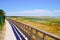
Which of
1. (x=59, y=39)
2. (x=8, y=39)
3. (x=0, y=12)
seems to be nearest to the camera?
(x=59, y=39)

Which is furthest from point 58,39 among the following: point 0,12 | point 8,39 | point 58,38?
point 0,12

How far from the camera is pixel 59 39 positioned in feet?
19.0

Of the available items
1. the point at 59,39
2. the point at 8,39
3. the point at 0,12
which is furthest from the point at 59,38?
Result: the point at 0,12

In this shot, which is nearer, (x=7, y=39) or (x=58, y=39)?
(x=58, y=39)

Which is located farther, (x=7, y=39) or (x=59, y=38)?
(x=7, y=39)

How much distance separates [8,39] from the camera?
1407cm

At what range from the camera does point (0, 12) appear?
43.6 meters

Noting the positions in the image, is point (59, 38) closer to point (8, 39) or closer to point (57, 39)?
point (57, 39)

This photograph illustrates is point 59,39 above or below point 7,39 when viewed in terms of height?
above

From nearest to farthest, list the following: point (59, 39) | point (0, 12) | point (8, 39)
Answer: point (59, 39) < point (8, 39) < point (0, 12)

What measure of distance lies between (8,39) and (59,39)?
8.72 metres

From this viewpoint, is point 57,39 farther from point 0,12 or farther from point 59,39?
point 0,12

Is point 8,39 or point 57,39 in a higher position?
point 57,39

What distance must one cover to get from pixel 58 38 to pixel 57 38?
3.3 inches
